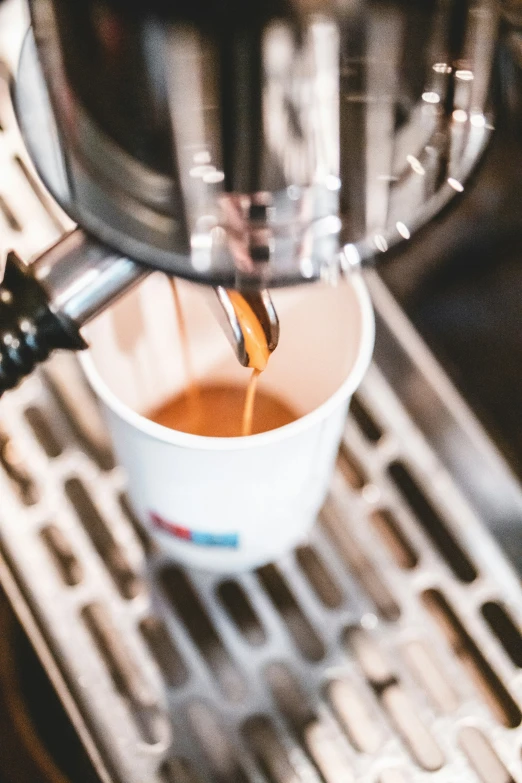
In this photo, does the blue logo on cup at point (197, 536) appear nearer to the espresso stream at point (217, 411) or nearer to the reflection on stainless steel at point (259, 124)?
the espresso stream at point (217, 411)

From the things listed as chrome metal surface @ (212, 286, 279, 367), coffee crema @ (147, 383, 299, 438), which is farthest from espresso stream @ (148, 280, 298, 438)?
chrome metal surface @ (212, 286, 279, 367)

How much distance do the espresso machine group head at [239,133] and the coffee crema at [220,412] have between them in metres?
0.19

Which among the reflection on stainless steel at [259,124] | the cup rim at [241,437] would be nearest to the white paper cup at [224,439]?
the cup rim at [241,437]

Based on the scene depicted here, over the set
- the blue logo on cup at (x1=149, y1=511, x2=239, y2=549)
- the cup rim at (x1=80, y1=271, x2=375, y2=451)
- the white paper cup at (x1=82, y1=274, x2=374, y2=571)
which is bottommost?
the blue logo on cup at (x1=149, y1=511, x2=239, y2=549)

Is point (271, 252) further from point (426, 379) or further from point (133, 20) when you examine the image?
point (426, 379)

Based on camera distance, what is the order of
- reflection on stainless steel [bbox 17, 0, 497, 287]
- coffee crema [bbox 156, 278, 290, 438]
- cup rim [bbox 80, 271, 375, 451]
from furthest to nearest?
coffee crema [bbox 156, 278, 290, 438]
cup rim [bbox 80, 271, 375, 451]
reflection on stainless steel [bbox 17, 0, 497, 287]

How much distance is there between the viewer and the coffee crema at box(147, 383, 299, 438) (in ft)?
1.51

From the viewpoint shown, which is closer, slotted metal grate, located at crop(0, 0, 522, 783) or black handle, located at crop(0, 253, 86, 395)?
black handle, located at crop(0, 253, 86, 395)

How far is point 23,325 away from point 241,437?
0.11 metres

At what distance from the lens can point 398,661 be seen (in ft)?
1.31

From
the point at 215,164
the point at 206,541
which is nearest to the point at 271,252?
the point at 215,164

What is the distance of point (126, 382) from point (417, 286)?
7.3 inches

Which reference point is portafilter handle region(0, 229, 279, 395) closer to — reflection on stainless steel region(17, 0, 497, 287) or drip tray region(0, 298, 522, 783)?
reflection on stainless steel region(17, 0, 497, 287)

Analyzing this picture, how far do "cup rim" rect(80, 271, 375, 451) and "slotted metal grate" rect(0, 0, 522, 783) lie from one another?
11cm
